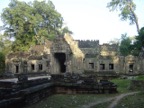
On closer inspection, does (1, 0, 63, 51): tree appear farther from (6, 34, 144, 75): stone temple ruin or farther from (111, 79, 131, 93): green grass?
(111, 79, 131, 93): green grass

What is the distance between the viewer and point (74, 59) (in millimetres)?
31609

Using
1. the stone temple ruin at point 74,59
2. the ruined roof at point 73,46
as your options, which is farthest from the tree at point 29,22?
the ruined roof at point 73,46

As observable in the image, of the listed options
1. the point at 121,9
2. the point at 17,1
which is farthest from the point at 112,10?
the point at 17,1

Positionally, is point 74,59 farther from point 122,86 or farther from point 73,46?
point 122,86

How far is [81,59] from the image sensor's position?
3328 cm

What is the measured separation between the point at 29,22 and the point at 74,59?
16.9 meters

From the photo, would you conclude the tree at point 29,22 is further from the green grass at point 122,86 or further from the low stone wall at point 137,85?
the low stone wall at point 137,85

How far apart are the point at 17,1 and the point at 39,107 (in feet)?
127

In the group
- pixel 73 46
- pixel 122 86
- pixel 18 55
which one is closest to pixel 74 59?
pixel 73 46

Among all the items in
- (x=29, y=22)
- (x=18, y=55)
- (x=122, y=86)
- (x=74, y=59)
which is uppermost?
(x=29, y=22)

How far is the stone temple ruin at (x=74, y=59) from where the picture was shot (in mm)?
31969

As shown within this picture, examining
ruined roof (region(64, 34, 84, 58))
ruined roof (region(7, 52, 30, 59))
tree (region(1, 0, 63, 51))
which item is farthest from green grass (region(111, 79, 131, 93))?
tree (region(1, 0, 63, 51))

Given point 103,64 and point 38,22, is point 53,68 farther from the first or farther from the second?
point 38,22

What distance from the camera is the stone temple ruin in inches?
1259
